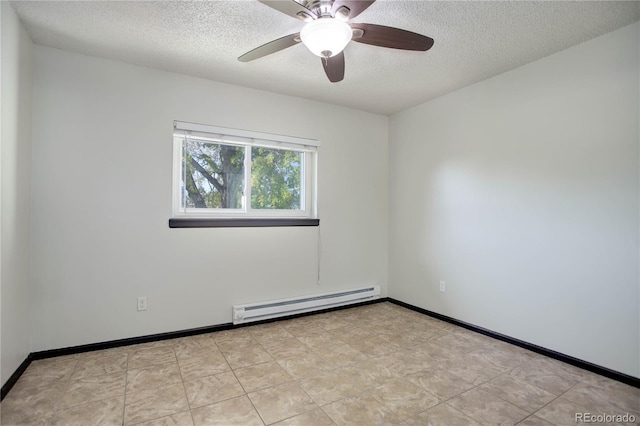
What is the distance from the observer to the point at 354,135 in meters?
3.69

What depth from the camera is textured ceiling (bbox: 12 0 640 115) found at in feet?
6.09

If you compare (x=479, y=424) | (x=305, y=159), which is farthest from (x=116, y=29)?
(x=479, y=424)

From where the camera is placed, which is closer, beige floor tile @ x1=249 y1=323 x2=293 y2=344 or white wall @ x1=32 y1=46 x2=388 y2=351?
white wall @ x1=32 y1=46 x2=388 y2=351

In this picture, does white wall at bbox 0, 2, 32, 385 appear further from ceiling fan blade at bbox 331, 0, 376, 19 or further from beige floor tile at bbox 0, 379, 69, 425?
ceiling fan blade at bbox 331, 0, 376, 19

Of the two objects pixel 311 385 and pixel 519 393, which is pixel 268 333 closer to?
pixel 311 385

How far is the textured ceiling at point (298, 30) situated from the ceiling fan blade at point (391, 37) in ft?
0.82

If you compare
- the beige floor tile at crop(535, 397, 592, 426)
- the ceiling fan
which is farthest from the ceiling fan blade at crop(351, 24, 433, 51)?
the beige floor tile at crop(535, 397, 592, 426)

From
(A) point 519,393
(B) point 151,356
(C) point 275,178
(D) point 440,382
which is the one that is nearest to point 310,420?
(D) point 440,382

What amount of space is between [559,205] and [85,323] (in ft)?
12.1

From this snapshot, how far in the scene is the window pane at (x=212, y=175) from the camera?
9.29ft

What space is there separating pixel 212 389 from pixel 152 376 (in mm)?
457

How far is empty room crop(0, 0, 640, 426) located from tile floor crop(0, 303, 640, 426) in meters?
0.02

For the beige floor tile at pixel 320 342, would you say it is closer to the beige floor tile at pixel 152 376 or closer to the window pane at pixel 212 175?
the beige floor tile at pixel 152 376

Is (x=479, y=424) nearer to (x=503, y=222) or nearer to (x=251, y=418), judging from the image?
(x=251, y=418)
